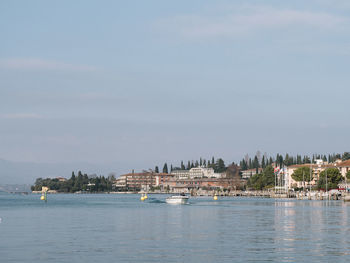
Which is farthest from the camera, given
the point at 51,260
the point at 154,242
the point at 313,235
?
the point at 313,235

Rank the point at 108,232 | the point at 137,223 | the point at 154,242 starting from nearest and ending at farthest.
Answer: the point at 154,242 → the point at 108,232 → the point at 137,223

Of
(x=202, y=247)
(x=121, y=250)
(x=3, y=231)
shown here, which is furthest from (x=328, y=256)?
(x=3, y=231)

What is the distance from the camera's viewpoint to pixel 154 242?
53.8 metres

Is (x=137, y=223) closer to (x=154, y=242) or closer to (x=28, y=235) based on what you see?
(x=28, y=235)

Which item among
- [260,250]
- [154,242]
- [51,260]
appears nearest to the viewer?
[51,260]

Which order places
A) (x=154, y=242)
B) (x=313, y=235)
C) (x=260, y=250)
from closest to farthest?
(x=260, y=250), (x=154, y=242), (x=313, y=235)

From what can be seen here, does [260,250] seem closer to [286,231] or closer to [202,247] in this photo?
[202,247]

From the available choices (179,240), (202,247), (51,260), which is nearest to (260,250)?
(202,247)

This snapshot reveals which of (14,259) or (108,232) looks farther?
(108,232)

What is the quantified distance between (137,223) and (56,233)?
53.1 ft

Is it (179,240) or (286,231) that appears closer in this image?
(179,240)

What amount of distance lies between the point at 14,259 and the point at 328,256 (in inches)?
817

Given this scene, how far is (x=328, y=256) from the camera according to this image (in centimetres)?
4441

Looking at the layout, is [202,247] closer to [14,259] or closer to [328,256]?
[328,256]
